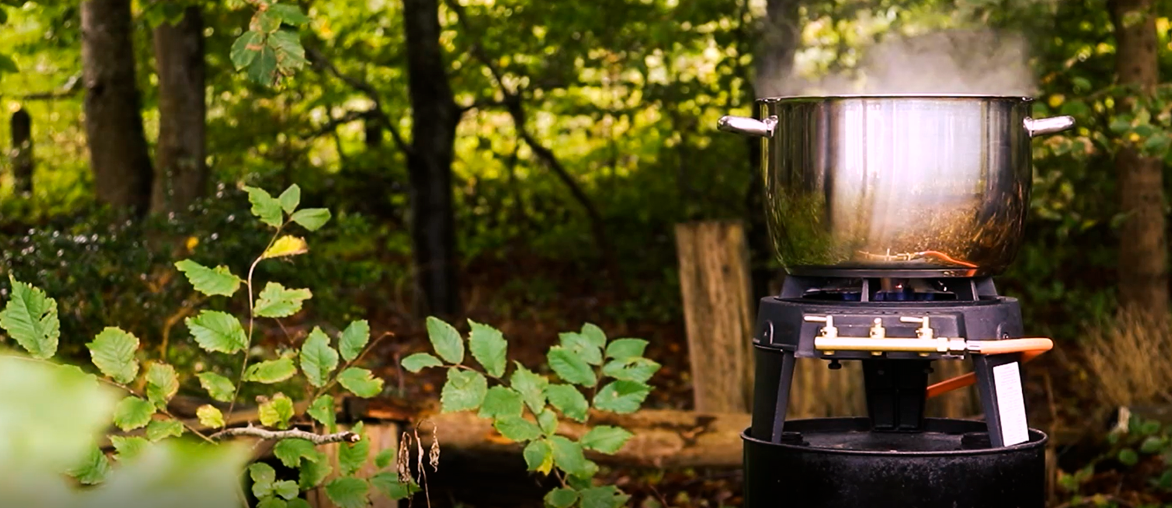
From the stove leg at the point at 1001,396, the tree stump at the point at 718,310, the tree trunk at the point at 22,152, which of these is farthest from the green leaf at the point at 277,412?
the tree trunk at the point at 22,152

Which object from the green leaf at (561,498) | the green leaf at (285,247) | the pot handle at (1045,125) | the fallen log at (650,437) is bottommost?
the fallen log at (650,437)

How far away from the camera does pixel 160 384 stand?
2406 millimetres

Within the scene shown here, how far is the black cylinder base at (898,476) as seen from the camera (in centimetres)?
237

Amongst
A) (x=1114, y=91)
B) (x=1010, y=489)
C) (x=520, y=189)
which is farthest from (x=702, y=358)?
(x=520, y=189)

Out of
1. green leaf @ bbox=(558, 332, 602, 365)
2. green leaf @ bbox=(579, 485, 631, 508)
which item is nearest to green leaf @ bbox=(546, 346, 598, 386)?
green leaf @ bbox=(558, 332, 602, 365)

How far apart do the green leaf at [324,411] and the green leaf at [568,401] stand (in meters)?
0.41

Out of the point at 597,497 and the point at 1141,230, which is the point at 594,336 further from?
the point at 1141,230

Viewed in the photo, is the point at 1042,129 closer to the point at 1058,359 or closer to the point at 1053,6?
the point at 1053,6

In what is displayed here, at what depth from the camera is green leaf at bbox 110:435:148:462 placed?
227 centimetres

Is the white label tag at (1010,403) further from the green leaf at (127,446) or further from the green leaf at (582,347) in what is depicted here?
the green leaf at (127,446)

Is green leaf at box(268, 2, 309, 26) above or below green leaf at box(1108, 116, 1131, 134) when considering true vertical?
above

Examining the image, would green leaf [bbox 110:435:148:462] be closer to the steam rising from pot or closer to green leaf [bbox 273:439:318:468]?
green leaf [bbox 273:439:318:468]

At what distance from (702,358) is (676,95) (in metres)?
2.83

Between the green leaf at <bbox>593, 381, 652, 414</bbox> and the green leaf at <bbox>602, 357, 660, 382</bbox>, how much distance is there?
0.05 ft
